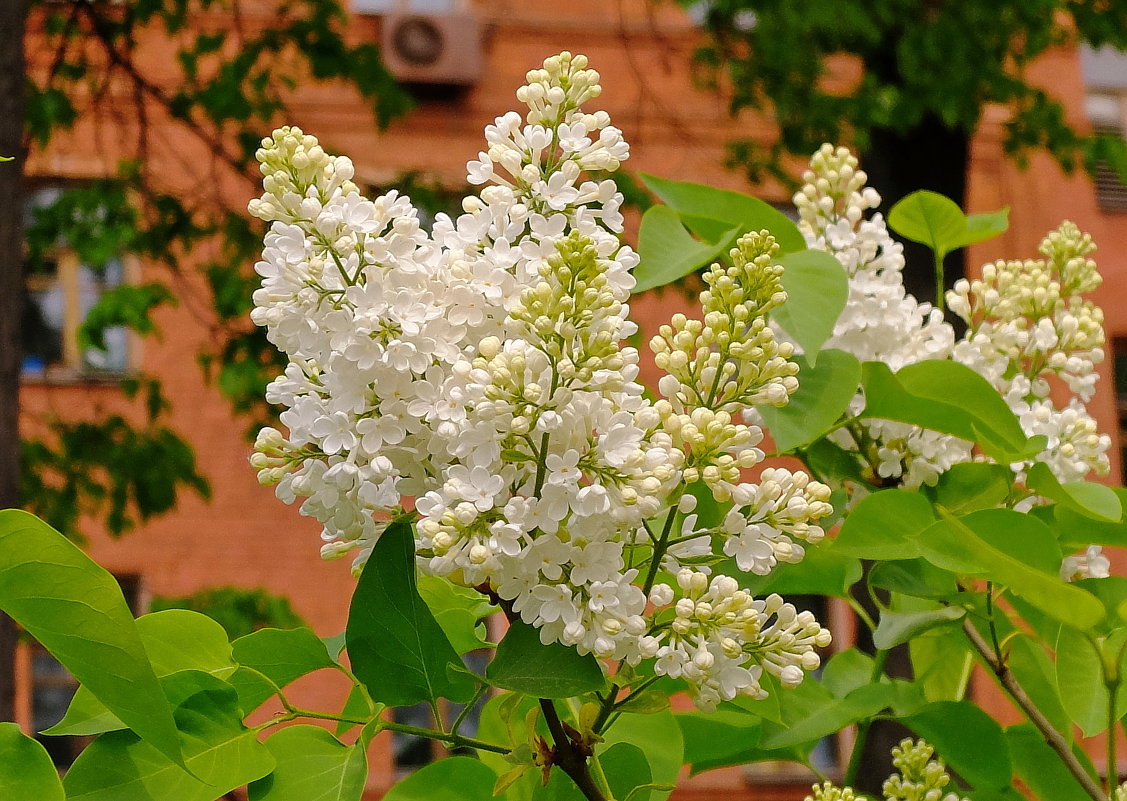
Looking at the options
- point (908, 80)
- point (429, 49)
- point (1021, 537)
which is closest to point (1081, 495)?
point (1021, 537)

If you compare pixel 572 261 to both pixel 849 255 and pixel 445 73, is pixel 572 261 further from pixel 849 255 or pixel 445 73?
pixel 445 73

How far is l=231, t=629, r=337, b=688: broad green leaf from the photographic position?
734 mm

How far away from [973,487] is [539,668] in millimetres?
389

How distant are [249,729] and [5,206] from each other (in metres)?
1.87

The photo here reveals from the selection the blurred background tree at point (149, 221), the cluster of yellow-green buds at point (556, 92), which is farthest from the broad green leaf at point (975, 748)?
the blurred background tree at point (149, 221)

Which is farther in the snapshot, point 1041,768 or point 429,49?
point 429,49

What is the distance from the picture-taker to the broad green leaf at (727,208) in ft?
3.16

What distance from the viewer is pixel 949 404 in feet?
2.76

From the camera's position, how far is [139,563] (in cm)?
788

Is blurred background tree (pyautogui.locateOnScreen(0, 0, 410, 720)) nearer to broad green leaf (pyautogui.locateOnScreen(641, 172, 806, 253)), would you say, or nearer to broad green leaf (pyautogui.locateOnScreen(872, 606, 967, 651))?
broad green leaf (pyautogui.locateOnScreen(641, 172, 806, 253))

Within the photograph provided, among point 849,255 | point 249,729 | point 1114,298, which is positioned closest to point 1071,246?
point 849,255

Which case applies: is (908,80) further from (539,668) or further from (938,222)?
(539,668)

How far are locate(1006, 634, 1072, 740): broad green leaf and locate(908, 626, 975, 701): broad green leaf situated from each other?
0.07 metres

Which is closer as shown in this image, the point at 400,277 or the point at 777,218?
the point at 400,277
